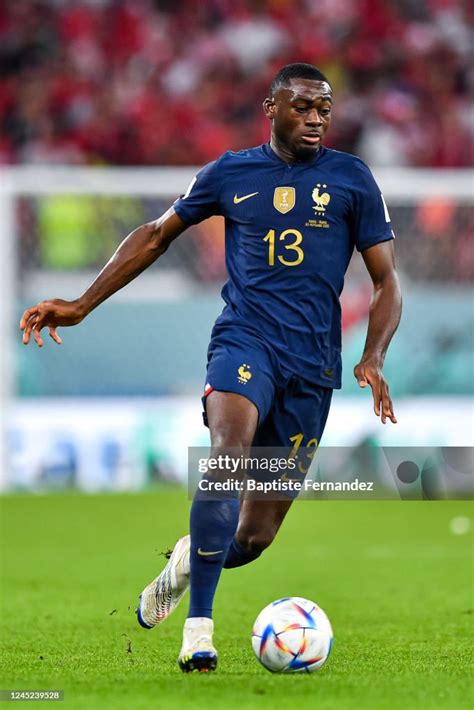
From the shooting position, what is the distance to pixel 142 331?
1388 centimetres

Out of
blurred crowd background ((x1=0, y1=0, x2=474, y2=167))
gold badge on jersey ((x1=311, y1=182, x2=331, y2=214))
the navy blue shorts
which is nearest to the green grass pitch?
A: the navy blue shorts

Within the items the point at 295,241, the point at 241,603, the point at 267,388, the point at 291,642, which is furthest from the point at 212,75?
the point at 291,642

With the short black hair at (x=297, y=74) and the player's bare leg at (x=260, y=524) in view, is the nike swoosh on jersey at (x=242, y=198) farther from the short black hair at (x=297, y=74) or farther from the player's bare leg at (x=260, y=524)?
the player's bare leg at (x=260, y=524)

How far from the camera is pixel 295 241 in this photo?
5.68 metres

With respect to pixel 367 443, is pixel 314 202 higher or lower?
higher

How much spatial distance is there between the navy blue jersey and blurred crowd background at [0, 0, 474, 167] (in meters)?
10.9

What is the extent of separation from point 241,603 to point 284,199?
2827mm

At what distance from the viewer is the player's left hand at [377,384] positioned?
536cm

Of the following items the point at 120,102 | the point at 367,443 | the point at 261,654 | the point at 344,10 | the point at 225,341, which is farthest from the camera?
the point at 344,10

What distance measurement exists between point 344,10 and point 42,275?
7.12 m

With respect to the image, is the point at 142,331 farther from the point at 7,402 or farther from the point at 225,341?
the point at 225,341

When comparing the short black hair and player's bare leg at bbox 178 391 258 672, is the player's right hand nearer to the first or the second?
player's bare leg at bbox 178 391 258 672

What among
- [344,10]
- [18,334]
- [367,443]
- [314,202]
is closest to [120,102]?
[344,10]

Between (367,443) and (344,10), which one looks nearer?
(367,443)
